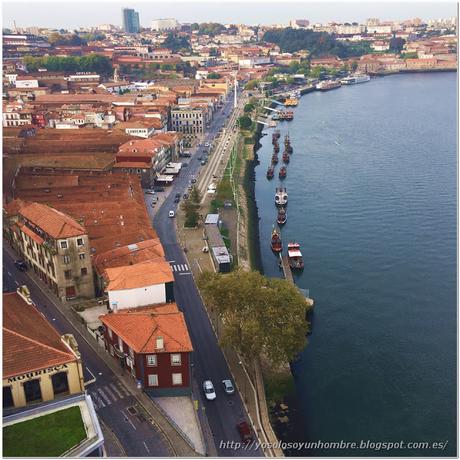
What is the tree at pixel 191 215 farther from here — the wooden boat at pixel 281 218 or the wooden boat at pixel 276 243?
the wooden boat at pixel 281 218

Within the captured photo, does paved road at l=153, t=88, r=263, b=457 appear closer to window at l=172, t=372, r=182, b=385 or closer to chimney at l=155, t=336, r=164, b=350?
window at l=172, t=372, r=182, b=385

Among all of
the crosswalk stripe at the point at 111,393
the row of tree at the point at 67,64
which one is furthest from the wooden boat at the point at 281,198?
the row of tree at the point at 67,64

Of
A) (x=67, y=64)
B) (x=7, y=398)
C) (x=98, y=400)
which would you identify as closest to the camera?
(x=7, y=398)

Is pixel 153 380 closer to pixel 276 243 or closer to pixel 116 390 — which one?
pixel 116 390

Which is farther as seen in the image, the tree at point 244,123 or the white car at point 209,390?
the tree at point 244,123

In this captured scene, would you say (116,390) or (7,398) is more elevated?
(7,398)

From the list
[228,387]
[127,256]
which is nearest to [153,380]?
[228,387]
